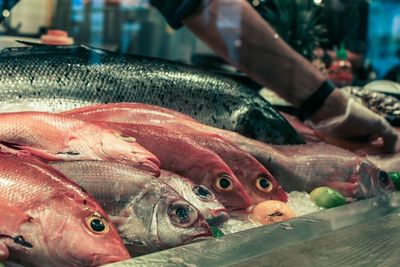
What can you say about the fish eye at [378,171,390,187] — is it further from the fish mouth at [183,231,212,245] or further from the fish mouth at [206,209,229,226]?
the fish mouth at [183,231,212,245]

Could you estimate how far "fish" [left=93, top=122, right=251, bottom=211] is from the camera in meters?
1.14

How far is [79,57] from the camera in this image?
4.60ft

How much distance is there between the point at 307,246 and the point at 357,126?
1058mm

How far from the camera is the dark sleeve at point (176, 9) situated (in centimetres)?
157

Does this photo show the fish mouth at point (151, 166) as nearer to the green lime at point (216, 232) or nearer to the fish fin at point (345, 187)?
the green lime at point (216, 232)

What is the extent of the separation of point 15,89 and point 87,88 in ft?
0.56

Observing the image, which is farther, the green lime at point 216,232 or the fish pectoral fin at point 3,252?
the green lime at point 216,232

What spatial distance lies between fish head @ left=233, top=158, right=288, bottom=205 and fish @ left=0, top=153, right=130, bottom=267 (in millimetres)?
466

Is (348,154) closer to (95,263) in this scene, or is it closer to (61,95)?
(61,95)

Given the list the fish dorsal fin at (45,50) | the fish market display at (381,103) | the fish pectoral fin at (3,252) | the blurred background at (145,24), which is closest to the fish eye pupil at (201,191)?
the fish pectoral fin at (3,252)

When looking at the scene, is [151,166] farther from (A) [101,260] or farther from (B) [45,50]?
(B) [45,50]

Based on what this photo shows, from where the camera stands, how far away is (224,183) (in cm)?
114

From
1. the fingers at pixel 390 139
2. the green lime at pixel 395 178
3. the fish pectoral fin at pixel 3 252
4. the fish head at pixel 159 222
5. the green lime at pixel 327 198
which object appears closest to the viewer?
the fish pectoral fin at pixel 3 252

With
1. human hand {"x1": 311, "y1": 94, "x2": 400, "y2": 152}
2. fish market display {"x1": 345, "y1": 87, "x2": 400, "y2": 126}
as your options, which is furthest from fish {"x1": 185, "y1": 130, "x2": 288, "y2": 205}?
fish market display {"x1": 345, "y1": 87, "x2": 400, "y2": 126}
